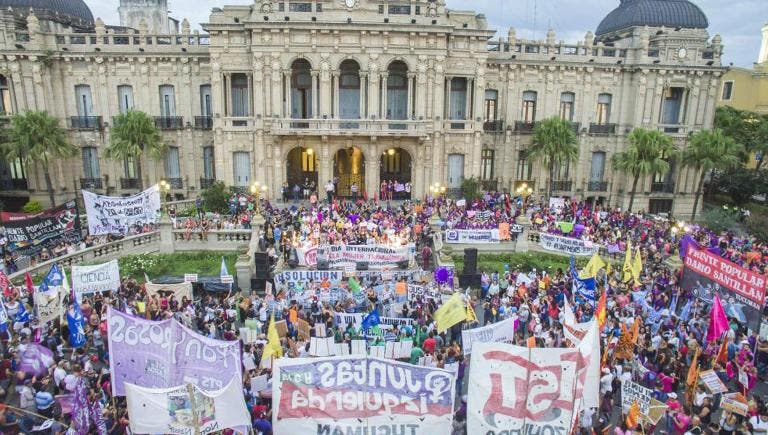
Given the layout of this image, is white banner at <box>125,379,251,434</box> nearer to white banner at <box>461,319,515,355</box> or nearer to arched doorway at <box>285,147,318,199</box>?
white banner at <box>461,319,515,355</box>

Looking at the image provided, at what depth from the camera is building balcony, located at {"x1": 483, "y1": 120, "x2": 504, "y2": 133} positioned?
41.1 meters

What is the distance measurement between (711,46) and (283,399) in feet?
145

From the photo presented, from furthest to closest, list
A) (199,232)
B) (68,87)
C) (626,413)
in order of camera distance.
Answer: (68,87) < (199,232) < (626,413)

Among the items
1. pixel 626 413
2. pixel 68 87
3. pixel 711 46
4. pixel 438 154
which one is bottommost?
pixel 626 413

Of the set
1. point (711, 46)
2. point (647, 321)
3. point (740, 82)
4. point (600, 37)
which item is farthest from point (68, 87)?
point (740, 82)

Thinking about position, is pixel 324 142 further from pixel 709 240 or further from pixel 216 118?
pixel 709 240

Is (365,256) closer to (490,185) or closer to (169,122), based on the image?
(490,185)

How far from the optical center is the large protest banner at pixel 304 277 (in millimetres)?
21547

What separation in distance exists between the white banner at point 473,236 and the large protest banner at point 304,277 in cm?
872

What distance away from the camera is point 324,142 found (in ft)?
119

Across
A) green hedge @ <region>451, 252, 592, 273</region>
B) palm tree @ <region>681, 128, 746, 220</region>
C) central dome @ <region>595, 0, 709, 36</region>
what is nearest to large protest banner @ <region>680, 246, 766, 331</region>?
green hedge @ <region>451, 252, 592, 273</region>

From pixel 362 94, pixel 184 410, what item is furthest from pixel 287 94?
pixel 184 410

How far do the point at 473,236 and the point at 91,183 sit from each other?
2943 centimetres

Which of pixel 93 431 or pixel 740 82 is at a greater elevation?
pixel 740 82
